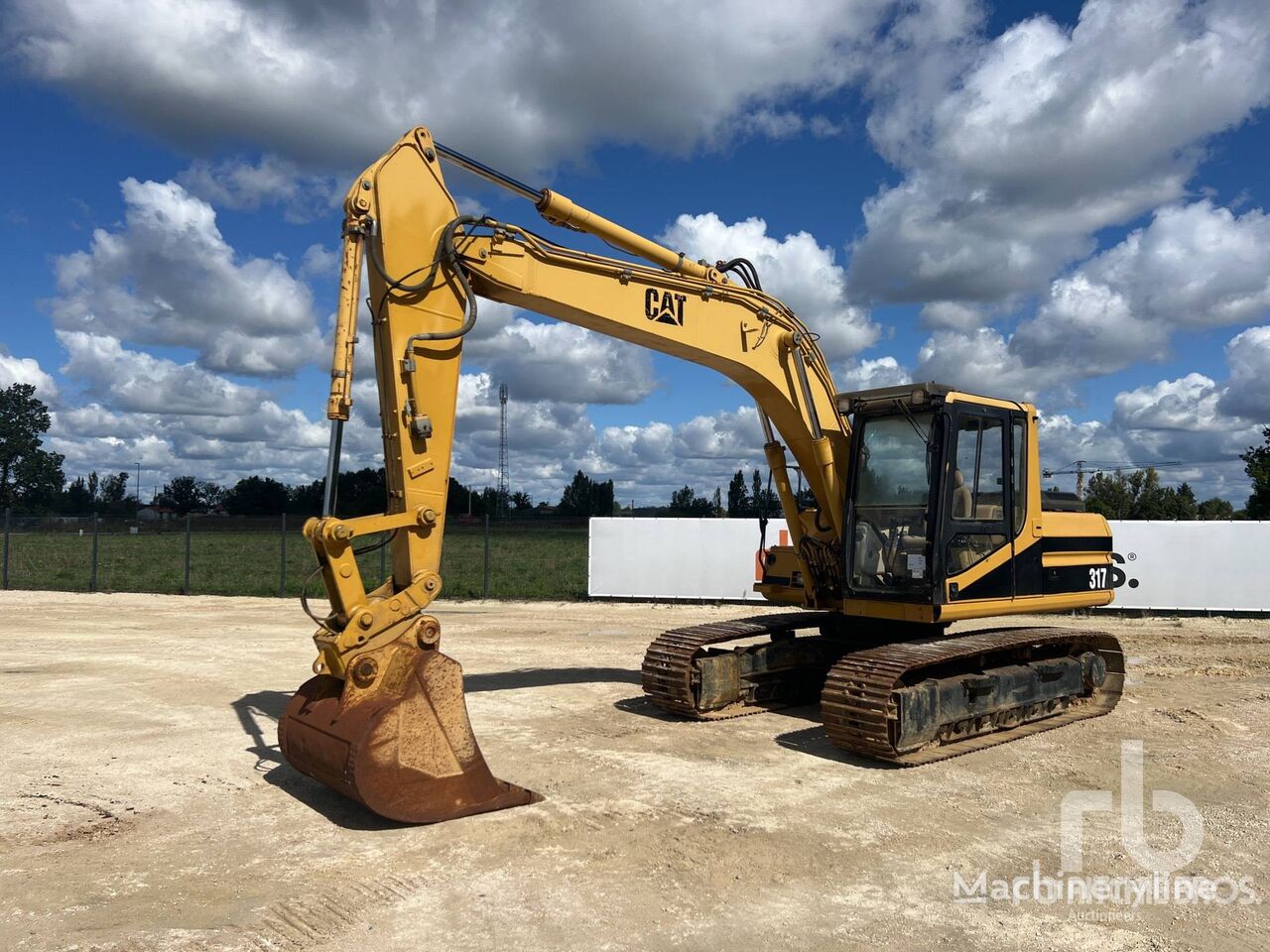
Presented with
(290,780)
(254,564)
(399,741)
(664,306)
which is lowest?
(290,780)

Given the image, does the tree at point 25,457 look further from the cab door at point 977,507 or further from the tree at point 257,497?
the cab door at point 977,507

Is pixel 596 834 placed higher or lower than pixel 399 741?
lower

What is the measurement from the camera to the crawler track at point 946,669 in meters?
7.51

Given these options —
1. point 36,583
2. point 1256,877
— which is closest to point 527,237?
point 1256,877

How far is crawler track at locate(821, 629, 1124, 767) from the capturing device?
7512 mm

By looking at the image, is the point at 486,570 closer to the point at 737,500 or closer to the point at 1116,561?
the point at 737,500

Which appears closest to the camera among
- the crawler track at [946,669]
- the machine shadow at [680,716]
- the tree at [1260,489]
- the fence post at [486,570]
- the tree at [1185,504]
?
the crawler track at [946,669]

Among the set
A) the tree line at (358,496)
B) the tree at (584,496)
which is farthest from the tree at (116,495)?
the tree at (584,496)

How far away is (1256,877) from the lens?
527 cm

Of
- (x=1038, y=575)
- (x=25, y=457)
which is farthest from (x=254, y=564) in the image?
(x=25, y=457)

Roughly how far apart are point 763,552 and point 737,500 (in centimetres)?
1211

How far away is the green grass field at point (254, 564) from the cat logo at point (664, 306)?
1338 cm

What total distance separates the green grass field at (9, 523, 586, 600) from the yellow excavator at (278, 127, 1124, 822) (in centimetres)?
1223

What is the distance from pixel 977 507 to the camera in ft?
28.1
